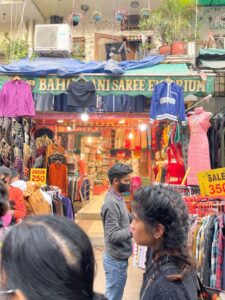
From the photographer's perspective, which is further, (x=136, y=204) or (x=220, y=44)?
(x=220, y=44)

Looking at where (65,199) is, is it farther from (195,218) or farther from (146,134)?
(146,134)

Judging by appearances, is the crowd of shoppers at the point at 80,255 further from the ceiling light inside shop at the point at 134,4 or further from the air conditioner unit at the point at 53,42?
the ceiling light inside shop at the point at 134,4

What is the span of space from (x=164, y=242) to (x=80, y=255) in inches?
32.6

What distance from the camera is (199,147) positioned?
6.12m

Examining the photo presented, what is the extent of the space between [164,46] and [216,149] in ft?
10.6

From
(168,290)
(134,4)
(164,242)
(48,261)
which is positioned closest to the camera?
(48,261)

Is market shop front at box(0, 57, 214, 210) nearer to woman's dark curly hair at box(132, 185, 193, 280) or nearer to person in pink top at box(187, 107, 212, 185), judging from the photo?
person in pink top at box(187, 107, 212, 185)

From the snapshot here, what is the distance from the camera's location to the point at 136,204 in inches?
73.3

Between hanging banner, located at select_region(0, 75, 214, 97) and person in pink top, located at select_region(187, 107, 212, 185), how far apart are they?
0.55m

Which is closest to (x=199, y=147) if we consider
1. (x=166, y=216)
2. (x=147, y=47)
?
(x=166, y=216)

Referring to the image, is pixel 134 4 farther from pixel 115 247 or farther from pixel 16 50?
pixel 115 247

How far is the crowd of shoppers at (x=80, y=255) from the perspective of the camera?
0.90 metres

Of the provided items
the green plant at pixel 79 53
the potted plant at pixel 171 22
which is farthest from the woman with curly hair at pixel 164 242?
the green plant at pixel 79 53

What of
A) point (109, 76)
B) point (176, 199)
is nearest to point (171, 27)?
point (109, 76)
